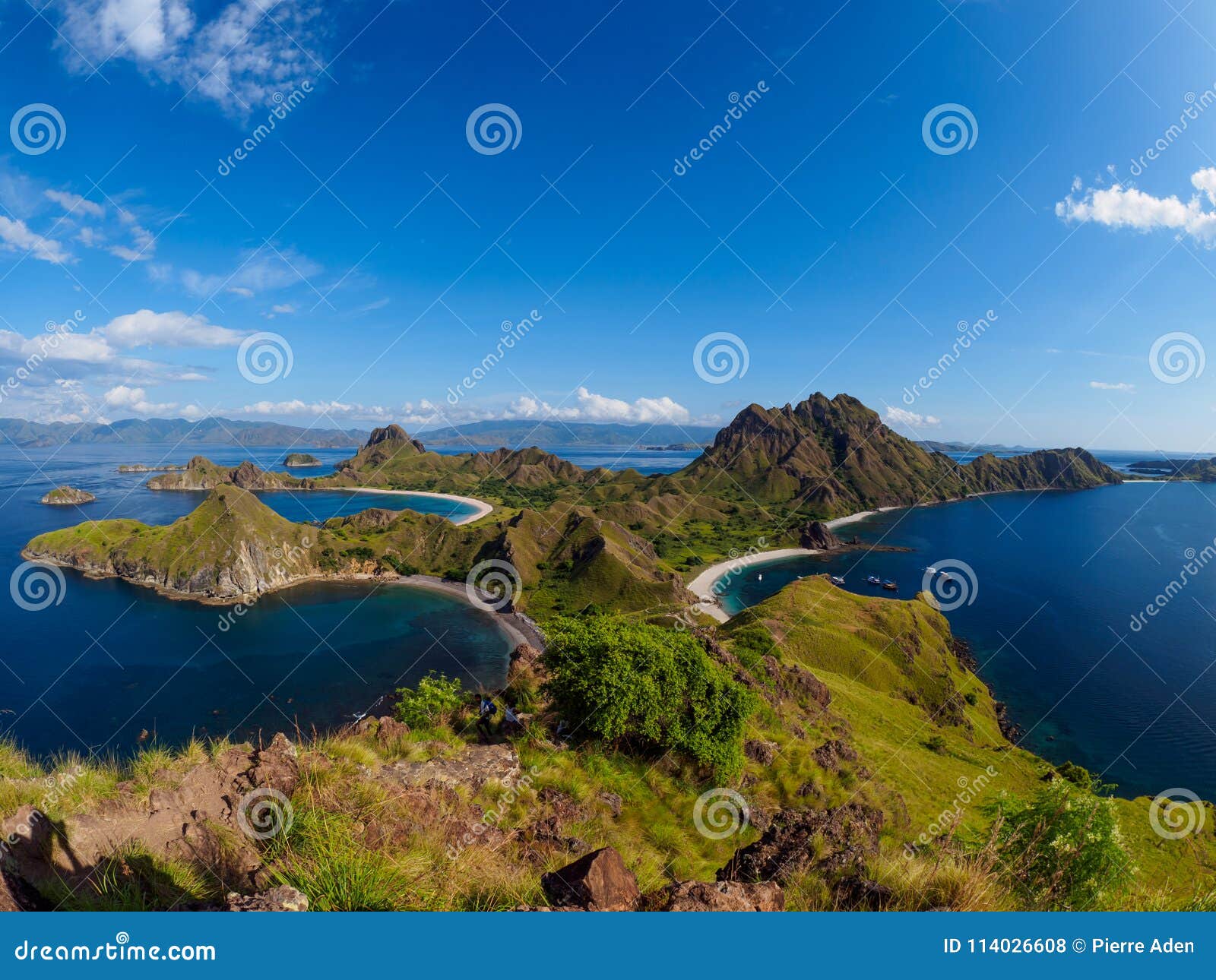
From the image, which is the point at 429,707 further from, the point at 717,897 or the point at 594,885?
Result: the point at 717,897

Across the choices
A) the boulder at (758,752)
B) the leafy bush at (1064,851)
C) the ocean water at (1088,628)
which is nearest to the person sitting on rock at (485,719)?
the boulder at (758,752)

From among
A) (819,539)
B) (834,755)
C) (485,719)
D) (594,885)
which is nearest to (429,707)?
(485,719)

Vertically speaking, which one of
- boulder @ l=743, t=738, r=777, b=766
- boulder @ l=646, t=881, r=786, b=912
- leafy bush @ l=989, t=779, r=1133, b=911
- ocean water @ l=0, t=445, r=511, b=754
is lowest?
ocean water @ l=0, t=445, r=511, b=754

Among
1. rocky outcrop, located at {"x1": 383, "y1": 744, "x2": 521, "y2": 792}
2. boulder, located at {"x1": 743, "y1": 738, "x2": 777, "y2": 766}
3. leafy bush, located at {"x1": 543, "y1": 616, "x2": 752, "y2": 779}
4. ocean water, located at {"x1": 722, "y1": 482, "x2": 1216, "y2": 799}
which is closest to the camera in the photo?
rocky outcrop, located at {"x1": 383, "y1": 744, "x2": 521, "y2": 792}

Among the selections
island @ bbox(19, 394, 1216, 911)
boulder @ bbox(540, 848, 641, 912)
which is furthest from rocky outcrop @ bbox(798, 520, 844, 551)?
boulder @ bbox(540, 848, 641, 912)

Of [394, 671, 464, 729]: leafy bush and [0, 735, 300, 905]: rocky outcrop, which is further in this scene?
[394, 671, 464, 729]: leafy bush

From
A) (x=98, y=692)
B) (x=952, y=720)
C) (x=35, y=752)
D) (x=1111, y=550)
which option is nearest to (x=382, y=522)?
(x=98, y=692)

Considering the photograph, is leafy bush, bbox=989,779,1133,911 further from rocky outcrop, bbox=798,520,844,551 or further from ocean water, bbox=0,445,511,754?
rocky outcrop, bbox=798,520,844,551
